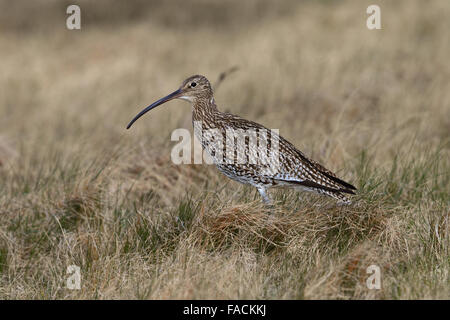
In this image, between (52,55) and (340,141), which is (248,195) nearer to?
(340,141)

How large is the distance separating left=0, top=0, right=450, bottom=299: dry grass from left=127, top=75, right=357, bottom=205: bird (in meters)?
0.17

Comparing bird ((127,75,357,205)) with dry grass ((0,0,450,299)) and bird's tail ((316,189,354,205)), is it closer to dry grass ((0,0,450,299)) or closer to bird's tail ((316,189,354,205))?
bird's tail ((316,189,354,205))

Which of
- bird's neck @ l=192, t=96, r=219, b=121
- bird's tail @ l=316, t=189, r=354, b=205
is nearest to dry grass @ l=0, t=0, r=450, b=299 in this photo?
bird's tail @ l=316, t=189, r=354, b=205

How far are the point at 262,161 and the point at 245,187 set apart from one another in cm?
60

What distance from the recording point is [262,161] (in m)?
5.60

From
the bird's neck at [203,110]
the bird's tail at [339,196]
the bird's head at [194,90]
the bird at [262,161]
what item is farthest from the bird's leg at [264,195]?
the bird's head at [194,90]

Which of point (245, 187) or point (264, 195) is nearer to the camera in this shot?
point (264, 195)

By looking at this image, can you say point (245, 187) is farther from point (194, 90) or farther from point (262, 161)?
point (194, 90)

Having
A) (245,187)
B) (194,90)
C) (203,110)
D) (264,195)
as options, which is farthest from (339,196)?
(194,90)

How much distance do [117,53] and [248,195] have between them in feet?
40.3

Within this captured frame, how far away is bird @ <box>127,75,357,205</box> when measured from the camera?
5.53m

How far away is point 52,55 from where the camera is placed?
1809 centimetres

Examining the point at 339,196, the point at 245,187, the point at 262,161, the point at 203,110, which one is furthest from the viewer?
the point at 245,187

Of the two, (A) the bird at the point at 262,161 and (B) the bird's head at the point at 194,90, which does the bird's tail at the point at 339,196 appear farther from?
(B) the bird's head at the point at 194,90
